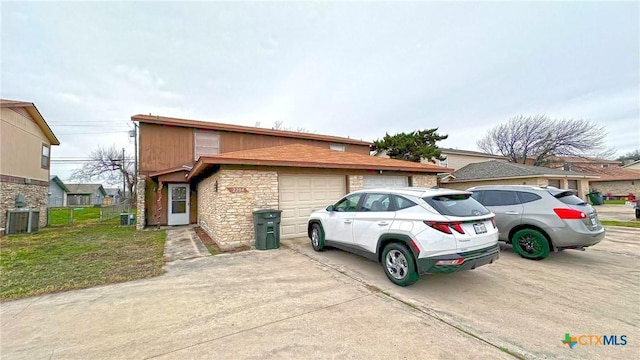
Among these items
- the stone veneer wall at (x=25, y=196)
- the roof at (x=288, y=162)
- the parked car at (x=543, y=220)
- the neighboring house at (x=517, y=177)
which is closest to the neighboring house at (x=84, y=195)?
the stone veneer wall at (x=25, y=196)

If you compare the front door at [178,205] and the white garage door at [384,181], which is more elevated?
the white garage door at [384,181]

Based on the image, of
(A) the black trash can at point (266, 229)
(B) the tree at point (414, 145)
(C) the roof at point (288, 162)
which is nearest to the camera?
(A) the black trash can at point (266, 229)

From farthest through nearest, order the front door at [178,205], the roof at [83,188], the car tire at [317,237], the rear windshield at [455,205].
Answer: the roof at [83,188] < the front door at [178,205] < the car tire at [317,237] < the rear windshield at [455,205]

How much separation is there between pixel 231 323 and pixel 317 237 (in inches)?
134

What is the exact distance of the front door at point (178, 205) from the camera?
1243 cm

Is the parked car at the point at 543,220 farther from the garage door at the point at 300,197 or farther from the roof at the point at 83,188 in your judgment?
the roof at the point at 83,188

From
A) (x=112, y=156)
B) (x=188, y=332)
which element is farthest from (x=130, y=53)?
(x=112, y=156)

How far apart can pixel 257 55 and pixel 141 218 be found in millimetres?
9921

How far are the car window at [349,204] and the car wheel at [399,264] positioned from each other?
1270mm

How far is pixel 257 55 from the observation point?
1138 centimetres

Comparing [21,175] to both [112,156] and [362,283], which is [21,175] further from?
[112,156]

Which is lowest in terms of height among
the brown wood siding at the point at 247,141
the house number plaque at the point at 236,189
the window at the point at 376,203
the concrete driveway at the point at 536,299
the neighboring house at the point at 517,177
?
the concrete driveway at the point at 536,299

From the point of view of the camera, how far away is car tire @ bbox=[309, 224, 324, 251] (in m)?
5.91

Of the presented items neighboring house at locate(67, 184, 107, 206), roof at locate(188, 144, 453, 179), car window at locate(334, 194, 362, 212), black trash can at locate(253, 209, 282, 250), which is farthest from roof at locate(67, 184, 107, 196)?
car window at locate(334, 194, 362, 212)
